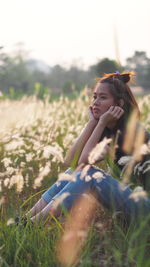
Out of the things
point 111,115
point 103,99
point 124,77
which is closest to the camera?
point 111,115

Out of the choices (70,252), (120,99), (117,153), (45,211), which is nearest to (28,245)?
(70,252)

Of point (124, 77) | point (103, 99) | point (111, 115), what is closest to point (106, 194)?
point (111, 115)

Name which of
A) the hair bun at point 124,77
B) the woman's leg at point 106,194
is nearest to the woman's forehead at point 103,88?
the hair bun at point 124,77

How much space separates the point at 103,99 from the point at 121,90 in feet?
0.54

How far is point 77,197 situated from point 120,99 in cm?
89

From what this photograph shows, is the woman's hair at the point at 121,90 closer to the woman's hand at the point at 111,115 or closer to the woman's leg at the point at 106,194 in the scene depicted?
the woman's hand at the point at 111,115

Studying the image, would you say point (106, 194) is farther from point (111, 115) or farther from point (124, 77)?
point (124, 77)

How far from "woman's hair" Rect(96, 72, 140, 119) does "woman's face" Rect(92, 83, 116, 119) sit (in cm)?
3

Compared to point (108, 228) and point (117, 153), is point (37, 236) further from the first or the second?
point (117, 153)

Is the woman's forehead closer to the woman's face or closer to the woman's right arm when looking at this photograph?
the woman's face

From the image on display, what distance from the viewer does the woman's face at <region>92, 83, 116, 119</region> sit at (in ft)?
8.57

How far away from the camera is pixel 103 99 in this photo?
2619mm

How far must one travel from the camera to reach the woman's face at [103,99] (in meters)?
2.61

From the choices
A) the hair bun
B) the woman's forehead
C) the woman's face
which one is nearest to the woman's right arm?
the woman's face
